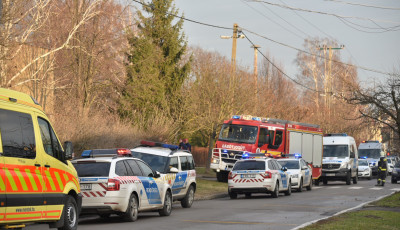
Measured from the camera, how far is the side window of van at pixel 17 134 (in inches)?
423

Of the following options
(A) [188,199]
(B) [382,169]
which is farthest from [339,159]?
(A) [188,199]

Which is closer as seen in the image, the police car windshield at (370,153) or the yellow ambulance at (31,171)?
the yellow ambulance at (31,171)

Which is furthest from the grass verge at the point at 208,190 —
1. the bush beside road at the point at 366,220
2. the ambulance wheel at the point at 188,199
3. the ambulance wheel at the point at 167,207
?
the bush beside road at the point at 366,220

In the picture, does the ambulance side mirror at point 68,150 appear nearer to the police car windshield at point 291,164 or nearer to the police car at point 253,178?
the police car at point 253,178

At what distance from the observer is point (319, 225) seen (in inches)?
596

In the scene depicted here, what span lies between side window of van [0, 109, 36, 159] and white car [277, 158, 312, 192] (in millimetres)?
21473

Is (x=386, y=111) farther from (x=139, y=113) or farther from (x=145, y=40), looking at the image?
(x=145, y=40)

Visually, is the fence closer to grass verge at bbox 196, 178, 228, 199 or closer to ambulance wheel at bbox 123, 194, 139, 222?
grass verge at bbox 196, 178, 228, 199

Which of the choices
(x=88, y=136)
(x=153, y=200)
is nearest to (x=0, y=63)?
(x=88, y=136)

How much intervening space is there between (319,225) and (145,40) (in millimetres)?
29048

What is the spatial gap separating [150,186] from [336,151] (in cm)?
2760

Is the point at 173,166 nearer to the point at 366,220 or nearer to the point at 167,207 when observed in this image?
the point at 167,207

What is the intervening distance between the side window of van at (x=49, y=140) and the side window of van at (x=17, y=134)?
0.50 m

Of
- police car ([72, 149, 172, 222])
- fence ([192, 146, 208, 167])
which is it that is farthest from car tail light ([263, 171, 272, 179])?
fence ([192, 146, 208, 167])
